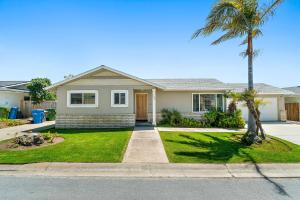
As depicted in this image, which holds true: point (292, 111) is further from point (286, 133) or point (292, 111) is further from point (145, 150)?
point (145, 150)

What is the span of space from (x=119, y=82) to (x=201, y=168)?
386 inches

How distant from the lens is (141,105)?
1700cm

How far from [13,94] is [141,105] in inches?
614

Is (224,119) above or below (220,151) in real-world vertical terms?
above

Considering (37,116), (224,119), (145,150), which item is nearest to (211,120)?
(224,119)

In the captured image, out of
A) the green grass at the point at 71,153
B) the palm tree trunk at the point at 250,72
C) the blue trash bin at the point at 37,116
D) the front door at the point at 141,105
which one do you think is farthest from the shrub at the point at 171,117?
the blue trash bin at the point at 37,116

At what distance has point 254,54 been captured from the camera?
10453mm

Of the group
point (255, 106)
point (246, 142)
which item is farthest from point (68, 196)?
point (255, 106)

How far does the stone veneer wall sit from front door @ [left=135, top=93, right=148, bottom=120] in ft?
8.39

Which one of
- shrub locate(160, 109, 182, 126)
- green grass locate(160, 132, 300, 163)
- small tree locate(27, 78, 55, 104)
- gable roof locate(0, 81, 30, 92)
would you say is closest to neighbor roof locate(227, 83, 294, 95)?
shrub locate(160, 109, 182, 126)

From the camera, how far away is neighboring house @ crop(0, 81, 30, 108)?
2038cm

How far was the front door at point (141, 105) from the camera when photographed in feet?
55.6

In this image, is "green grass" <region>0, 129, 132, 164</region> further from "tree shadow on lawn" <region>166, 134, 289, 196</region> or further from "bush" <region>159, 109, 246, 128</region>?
"bush" <region>159, 109, 246, 128</region>

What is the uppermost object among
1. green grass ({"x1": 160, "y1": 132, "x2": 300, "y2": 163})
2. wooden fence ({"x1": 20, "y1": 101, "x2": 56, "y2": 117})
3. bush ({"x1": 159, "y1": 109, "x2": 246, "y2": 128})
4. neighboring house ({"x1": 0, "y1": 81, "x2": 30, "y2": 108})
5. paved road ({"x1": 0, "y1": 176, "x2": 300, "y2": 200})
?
neighboring house ({"x1": 0, "y1": 81, "x2": 30, "y2": 108})
